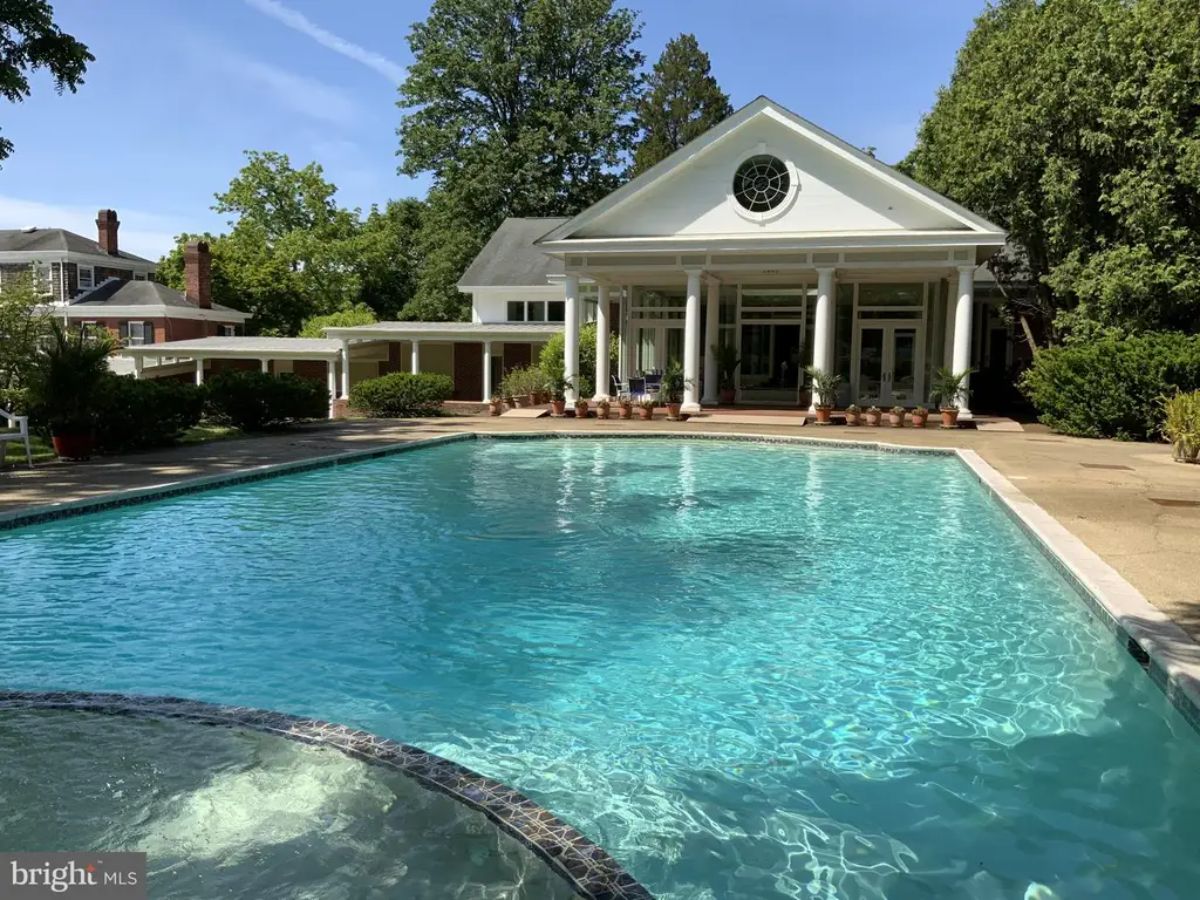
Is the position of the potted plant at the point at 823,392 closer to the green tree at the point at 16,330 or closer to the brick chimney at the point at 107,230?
the green tree at the point at 16,330

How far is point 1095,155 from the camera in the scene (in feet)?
69.5

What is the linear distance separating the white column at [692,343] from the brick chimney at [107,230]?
35.0 meters

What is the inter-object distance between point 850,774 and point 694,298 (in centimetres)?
1911

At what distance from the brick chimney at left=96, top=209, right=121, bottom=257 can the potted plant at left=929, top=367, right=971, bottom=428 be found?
40855 millimetres

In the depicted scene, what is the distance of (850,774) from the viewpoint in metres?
4.42

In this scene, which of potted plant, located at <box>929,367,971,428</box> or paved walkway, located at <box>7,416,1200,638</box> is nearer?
paved walkway, located at <box>7,416,1200,638</box>

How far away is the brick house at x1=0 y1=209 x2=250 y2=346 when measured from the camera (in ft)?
129

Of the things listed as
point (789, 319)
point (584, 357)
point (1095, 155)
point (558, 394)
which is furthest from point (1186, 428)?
point (584, 357)

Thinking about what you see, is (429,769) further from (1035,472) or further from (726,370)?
(726,370)

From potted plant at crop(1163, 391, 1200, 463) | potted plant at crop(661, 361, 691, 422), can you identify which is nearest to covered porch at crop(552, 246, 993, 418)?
potted plant at crop(661, 361, 691, 422)

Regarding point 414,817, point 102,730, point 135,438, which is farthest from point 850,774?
point 135,438

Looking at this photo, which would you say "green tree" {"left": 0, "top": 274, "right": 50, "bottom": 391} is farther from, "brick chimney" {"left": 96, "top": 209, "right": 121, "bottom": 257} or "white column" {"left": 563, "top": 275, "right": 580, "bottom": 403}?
"brick chimney" {"left": 96, "top": 209, "right": 121, "bottom": 257}

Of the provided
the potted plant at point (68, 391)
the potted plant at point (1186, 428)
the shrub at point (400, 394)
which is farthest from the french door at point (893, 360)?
the potted plant at point (68, 391)

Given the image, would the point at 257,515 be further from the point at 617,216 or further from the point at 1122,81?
the point at 1122,81
